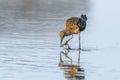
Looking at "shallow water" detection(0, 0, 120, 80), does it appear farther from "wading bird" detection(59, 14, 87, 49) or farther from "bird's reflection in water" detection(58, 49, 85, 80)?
"wading bird" detection(59, 14, 87, 49)

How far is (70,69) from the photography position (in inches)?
479

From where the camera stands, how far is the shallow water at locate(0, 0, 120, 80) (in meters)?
11.7

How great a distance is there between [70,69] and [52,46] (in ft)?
9.81

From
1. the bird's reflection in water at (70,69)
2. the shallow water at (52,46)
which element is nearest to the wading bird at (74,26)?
the shallow water at (52,46)

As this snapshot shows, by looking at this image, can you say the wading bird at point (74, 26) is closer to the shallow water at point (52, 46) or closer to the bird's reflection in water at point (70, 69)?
the shallow water at point (52, 46)

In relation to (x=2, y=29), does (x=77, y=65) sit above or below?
below

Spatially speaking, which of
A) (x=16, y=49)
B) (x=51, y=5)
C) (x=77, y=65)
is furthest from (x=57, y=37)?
(x=51, y=5)

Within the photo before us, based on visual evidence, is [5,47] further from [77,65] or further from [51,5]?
[51,5]

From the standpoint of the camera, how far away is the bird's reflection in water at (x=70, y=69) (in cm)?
1133

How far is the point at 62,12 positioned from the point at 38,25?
4710mm

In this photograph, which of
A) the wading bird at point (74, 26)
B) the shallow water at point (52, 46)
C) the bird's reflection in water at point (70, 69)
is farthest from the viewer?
the wading bird at point (74, 26)

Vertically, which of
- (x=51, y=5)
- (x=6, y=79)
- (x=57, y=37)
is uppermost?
(x=51, y=5)

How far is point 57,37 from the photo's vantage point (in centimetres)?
1686

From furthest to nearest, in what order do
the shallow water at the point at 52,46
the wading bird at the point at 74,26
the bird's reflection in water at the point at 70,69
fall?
the wading bird at the point at 74,26 → the shallow water at the point at 52,46 → the bird's reflection in water at the point at 70,69
